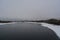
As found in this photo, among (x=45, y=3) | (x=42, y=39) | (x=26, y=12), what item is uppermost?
(x=45, y=3)

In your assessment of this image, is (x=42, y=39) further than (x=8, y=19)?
No

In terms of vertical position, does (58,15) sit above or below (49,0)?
below

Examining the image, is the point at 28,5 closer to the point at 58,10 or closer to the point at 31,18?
the point at 31,18

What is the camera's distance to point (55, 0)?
4.80 ft

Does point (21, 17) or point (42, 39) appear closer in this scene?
point (42, 39)

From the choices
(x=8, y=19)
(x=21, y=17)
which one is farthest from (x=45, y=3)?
(x=8, y=19)

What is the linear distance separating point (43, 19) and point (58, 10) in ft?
0.77

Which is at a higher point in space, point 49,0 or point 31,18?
point 49,0

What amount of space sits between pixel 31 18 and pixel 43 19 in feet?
0.51

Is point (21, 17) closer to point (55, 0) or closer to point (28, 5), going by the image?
point (28, 5)

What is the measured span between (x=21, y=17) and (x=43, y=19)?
286 millimetres

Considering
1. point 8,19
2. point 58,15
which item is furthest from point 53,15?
point 8,19

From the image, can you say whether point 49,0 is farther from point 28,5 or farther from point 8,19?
point 8,19

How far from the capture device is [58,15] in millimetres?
1445
